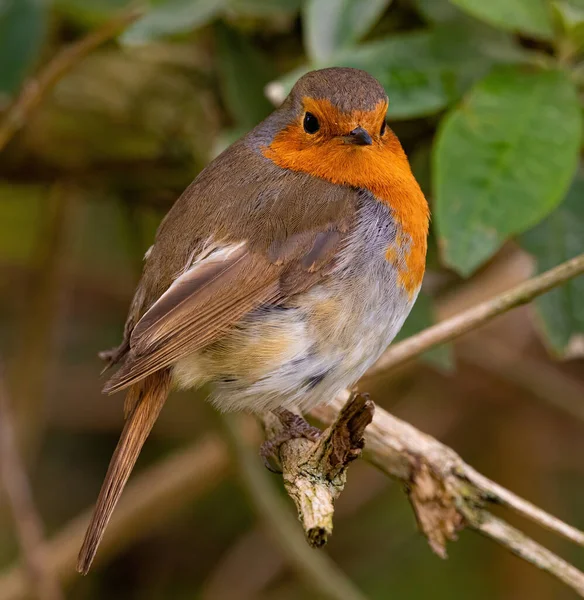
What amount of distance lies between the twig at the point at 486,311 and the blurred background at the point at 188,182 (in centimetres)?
24

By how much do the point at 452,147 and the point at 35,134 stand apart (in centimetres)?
187

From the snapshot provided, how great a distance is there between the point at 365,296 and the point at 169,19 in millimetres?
1080

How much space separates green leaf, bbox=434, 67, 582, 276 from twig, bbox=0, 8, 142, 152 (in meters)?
1.16

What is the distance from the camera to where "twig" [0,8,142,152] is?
128 inches

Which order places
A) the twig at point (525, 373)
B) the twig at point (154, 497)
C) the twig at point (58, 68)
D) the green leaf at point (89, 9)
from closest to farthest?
the twig at point (58, 68) → the green leaf at point (89, 9) → the twig at point (154, 497) → the twig at point (525, 373)

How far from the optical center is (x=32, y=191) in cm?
454

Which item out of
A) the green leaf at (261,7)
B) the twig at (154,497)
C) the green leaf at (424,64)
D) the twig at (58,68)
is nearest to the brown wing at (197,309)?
the green leaf at (424,64)

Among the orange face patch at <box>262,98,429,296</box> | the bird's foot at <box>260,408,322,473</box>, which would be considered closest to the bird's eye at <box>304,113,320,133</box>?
the orange face patch at <box>262,98,429,296</box>

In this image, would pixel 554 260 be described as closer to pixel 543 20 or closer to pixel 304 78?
pixel 543 20

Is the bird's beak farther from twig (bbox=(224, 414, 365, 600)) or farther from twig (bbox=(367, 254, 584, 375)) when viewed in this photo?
twig (bbox=(224, 414, 365, 600))

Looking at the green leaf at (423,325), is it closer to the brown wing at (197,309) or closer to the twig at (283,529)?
the brown wing at (197,309)

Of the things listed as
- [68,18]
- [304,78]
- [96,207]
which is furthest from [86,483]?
[304,78]

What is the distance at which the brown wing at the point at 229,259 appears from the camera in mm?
2500

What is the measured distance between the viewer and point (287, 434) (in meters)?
2.59
